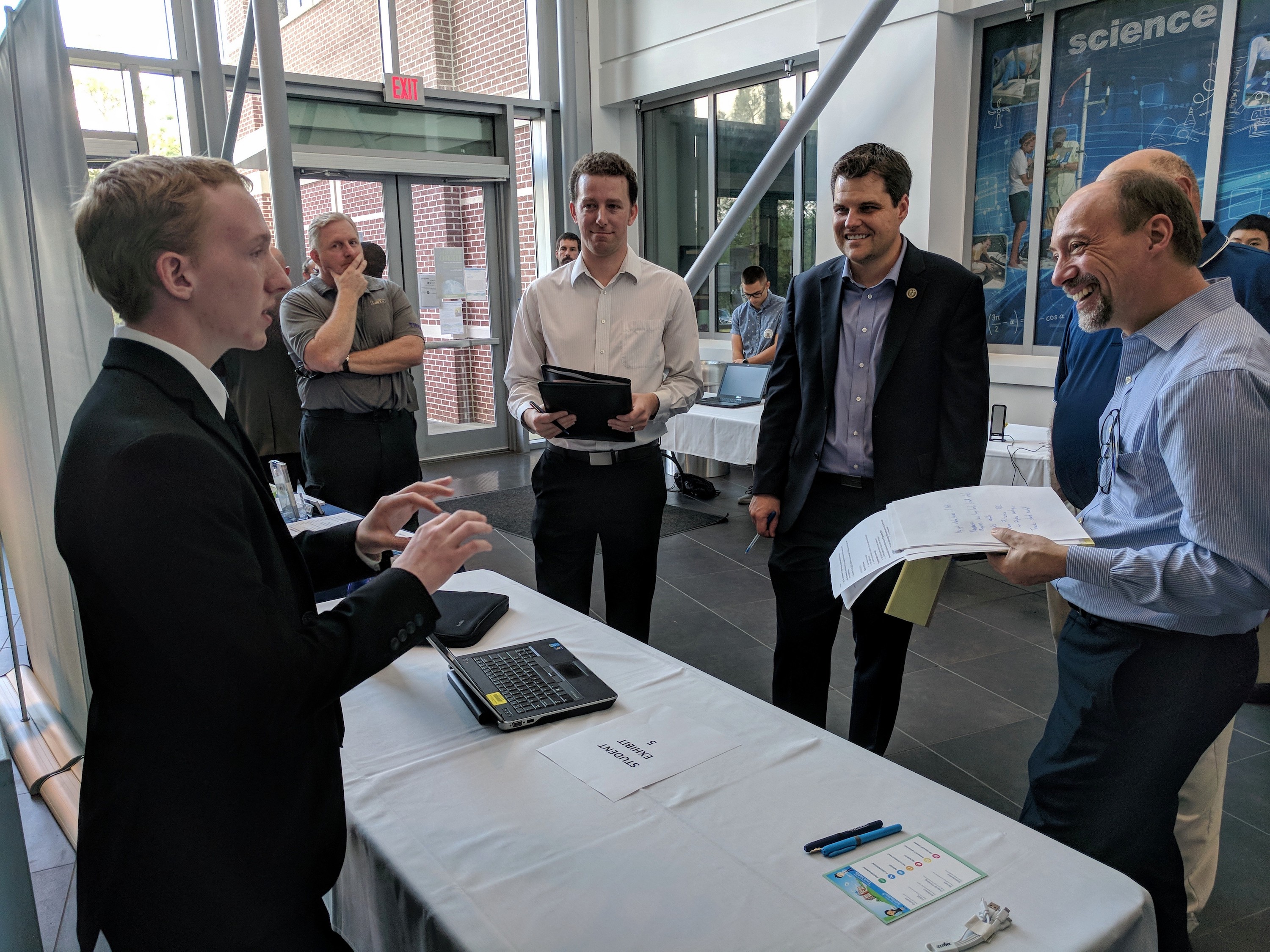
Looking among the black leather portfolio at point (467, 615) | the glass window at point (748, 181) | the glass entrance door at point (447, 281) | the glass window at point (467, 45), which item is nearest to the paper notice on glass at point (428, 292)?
the glass entrance door at point (447, 281)

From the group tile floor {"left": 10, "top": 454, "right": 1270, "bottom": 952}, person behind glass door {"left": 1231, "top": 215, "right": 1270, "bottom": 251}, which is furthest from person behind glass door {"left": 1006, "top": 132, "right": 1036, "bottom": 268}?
tile floor {"left": 10, "top": 454, "right": 1270, "bottom": 952}

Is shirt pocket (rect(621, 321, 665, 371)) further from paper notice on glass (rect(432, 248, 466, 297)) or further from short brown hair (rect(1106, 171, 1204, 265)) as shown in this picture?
paper notice on glass (rect(432, 248, 466, 297))

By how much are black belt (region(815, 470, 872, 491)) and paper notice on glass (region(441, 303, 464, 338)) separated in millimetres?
6245

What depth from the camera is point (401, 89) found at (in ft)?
24.2

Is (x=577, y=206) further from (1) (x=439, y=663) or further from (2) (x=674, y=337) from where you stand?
(1) (x=439, y=663)

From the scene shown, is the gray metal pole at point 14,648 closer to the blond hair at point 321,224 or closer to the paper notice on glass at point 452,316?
the blond hair at point 321,224

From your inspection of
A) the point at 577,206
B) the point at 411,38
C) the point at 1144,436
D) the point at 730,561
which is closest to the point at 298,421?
the point at 577,206

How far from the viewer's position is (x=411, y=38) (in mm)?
7715

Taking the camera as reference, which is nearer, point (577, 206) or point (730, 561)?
point (577, 206)

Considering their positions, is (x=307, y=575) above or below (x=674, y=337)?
below

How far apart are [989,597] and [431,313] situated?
558 centimetres

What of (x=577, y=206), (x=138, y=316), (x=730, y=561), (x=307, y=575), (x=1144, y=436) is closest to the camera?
(x=138, y=316)

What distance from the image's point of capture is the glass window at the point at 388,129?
7.08 metres

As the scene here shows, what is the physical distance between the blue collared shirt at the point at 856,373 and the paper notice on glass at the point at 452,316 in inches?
242
